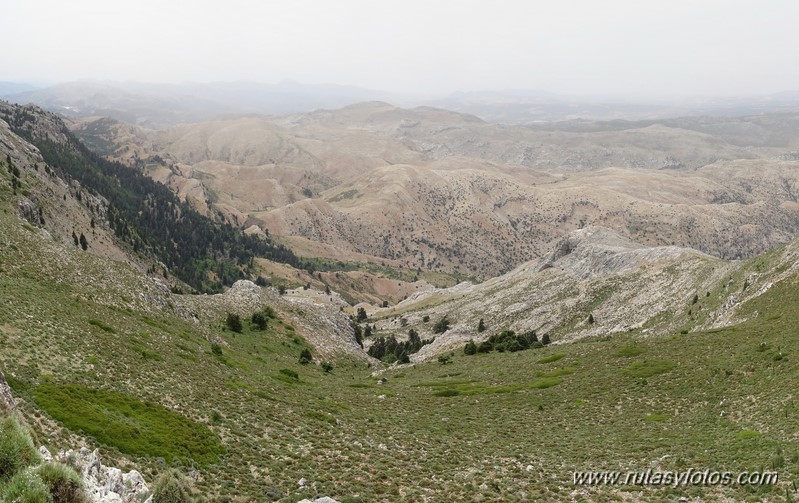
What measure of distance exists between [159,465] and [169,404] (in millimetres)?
10147

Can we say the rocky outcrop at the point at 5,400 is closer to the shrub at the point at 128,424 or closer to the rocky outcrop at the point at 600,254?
the shrub at the point at 128,424

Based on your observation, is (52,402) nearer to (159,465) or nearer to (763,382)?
(159,465)

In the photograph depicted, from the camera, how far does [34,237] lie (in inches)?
2488

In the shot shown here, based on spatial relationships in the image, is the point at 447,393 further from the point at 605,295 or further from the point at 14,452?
the point at 605,295

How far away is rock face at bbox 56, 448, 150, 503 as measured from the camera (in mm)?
18031

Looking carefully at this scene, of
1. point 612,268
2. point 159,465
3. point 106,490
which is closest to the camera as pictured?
point 106,490

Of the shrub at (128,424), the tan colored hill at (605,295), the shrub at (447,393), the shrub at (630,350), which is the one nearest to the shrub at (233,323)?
the tan colored hill at (605,295)

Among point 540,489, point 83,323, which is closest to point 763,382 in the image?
point 540,489

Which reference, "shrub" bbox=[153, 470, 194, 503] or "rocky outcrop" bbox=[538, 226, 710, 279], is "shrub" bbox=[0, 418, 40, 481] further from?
"rocky outcrop" bbox=[538, 226, 710, 279]

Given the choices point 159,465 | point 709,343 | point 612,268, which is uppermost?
point 159,465

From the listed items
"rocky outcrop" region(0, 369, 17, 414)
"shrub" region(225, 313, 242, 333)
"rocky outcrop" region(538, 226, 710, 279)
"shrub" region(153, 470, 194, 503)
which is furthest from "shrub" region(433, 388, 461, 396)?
"rocky outcrop" region(538, 226, 710, 279)

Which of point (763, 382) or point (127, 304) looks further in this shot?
point (127, 304)

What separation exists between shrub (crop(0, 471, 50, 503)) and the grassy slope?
10.7 metres

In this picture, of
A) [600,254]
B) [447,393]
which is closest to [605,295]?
[600,254]
